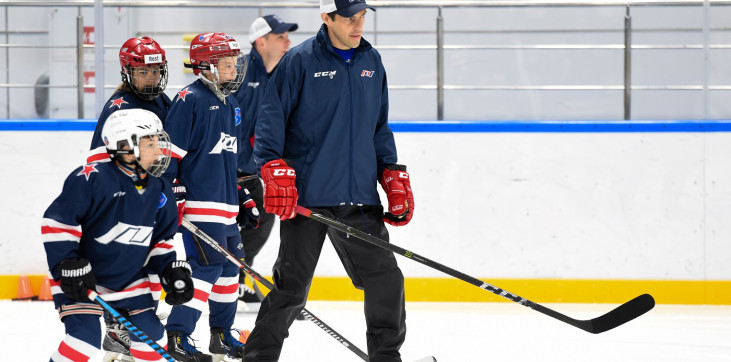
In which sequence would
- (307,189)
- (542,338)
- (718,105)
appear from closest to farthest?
(307,189) < (542,338) < (718,105)

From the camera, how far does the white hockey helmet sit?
2697 millimetres

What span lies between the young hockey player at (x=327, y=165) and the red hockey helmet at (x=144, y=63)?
27.4 inches

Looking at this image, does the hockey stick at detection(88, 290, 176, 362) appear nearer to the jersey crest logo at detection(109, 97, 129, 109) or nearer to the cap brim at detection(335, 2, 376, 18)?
the jersey crest logo at detection(109, 97, 129, 109)

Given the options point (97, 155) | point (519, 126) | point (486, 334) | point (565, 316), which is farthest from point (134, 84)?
point (519, 126)

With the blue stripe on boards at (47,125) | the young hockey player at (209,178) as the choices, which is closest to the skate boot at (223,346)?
the young hockey player at (209,178)

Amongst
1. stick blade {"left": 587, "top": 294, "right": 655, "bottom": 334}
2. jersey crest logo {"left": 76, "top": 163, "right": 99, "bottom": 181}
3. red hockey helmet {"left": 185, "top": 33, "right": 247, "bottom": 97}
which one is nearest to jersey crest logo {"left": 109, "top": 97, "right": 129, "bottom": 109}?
red hockey helmet {"left": 185, "top": 33, "right": 247, "bottom": 97}

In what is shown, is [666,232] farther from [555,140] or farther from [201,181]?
[201,181]

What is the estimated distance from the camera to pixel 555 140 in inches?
210

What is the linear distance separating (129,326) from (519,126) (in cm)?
314

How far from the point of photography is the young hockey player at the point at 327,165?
9.76ft

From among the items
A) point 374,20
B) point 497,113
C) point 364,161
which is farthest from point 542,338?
point 374,20

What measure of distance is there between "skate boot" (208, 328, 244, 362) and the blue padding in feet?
6.55

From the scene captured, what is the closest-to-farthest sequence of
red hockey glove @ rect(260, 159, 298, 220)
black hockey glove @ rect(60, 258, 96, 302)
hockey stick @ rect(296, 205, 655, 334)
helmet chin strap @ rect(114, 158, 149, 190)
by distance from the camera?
1. black hockey glove @ rect(60, 258, 96, 302)
2. helmet chin strap @ rect(114, 158, 149, 190)
3. red hockey glove @ rect(260, 159, 298, 220)
4. hockey stick @ rect(296, 205, 655, 334)

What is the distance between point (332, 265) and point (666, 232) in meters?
1.87
